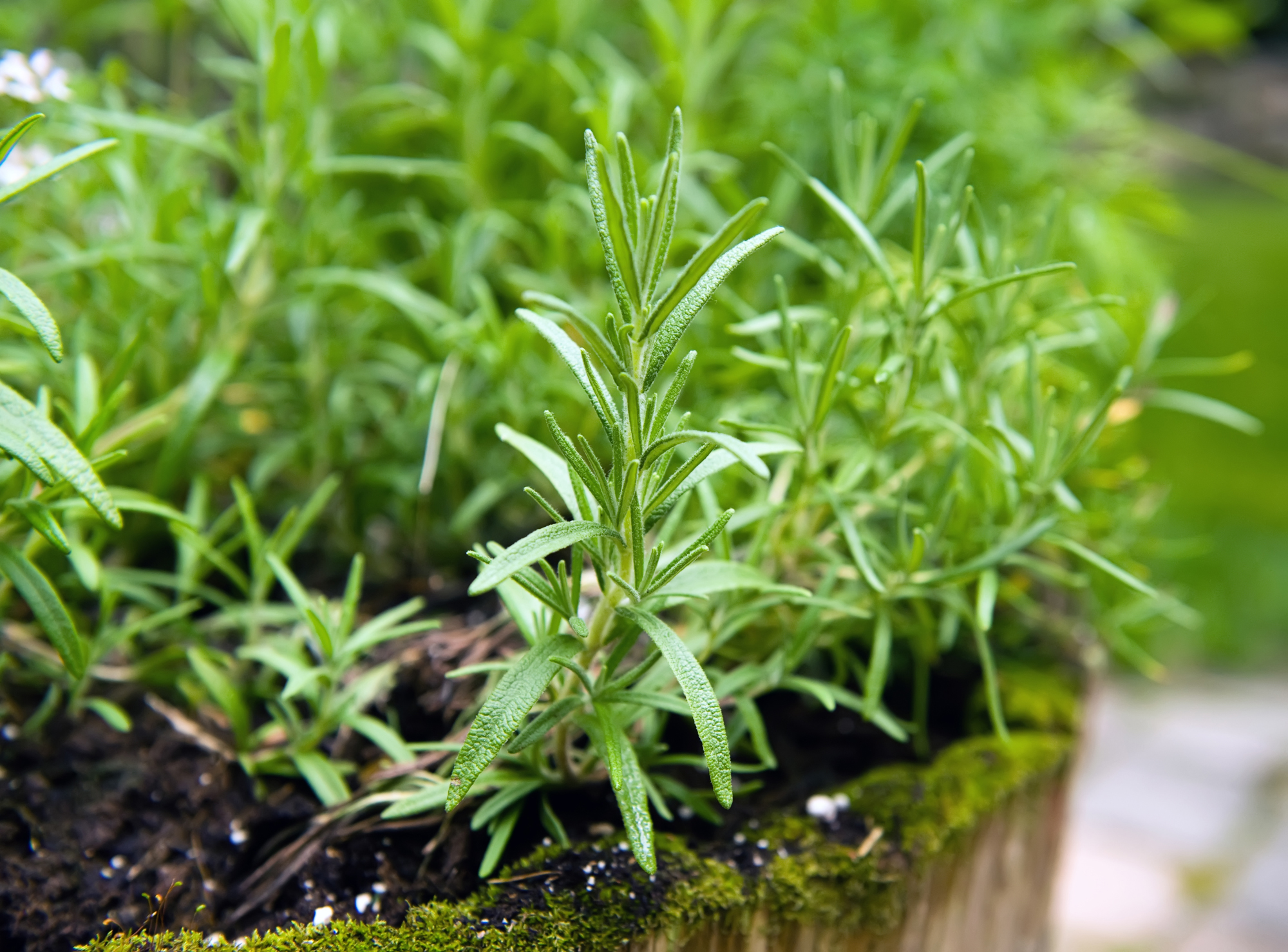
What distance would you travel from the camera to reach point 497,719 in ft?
1.77

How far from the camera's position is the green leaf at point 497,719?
533mm

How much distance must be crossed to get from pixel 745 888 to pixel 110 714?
0.55 metres

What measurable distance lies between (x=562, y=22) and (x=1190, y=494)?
273 cm

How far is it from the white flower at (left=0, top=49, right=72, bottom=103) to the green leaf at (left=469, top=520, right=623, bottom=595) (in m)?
0.80

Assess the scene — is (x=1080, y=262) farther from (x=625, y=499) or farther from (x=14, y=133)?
(x=14, y=133)

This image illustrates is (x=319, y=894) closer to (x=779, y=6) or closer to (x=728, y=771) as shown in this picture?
(x=728, y=771)

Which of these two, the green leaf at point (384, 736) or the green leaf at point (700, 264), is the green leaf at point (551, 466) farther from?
the green leaf at point (384, 736)

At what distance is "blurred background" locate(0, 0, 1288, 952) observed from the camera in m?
1.10

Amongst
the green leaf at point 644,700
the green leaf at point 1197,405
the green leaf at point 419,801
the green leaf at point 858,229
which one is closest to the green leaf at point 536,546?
the green leaf at point 644,700

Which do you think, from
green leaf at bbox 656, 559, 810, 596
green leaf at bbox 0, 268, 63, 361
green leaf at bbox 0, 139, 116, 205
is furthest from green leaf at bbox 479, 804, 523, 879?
green leaf at bbox 0, 139, 116, 205

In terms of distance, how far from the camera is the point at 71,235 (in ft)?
3.77

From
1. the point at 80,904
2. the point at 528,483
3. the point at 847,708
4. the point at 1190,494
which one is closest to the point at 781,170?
the point at 528,483

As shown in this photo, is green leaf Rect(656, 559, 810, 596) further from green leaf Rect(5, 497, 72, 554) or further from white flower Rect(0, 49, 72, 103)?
white flower Rect(0, 49, 72, 103)

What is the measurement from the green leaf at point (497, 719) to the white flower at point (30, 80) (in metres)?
0.83
